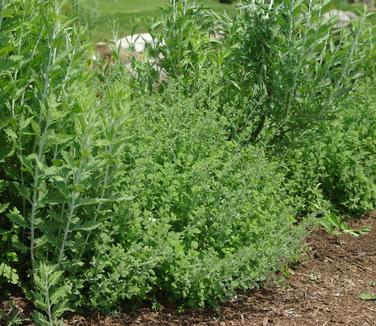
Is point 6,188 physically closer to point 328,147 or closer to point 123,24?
point 328,147

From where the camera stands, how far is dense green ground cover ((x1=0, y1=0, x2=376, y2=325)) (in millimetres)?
3721

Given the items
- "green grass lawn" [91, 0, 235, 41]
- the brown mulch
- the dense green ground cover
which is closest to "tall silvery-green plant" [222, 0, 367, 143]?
the dense green ground cover

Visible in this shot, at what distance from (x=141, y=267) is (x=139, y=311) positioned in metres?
0.32

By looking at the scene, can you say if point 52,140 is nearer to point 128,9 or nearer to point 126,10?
point 126,10

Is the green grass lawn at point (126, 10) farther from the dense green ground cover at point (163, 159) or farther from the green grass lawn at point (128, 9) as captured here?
the dense green ground cover at point (163, 159)

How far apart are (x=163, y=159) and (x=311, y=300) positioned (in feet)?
4.10

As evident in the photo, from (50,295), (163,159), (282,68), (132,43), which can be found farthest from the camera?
(132,43)

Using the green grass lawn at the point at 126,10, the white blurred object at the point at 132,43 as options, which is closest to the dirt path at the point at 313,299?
the white blurred object at the point at 132,43

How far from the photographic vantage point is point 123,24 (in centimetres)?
1440

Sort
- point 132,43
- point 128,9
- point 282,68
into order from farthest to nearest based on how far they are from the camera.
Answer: point 128,9, point 132,43, point 282,68

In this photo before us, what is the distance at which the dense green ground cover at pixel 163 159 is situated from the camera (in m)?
3.72

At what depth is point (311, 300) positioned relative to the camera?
15.2 feet

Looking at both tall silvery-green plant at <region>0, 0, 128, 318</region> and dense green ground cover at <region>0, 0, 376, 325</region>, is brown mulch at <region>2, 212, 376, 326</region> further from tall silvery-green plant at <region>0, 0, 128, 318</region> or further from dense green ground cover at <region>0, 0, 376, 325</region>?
tall silvery-green plant at <region>0, 0, 128, 318</region>

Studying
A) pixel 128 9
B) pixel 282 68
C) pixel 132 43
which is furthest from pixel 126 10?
pixel 282 68
